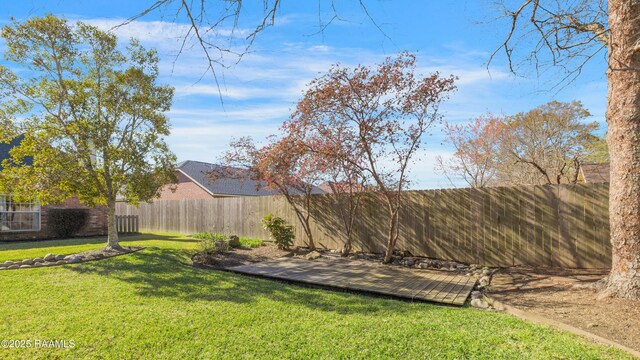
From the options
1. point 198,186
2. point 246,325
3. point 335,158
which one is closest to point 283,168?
point 335,158

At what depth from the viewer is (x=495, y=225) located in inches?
334

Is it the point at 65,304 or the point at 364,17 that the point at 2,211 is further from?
the point at 364,17

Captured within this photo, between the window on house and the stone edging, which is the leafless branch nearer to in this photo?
A: the stone edging

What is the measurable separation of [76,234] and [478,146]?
19.5m

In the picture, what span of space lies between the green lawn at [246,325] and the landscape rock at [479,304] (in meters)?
0.47

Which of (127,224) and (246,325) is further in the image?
(127,224)

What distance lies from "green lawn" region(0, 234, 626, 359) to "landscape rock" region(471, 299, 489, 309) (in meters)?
0.47

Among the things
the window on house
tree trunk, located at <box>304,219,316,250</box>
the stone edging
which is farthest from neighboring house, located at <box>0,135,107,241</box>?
the stone edging

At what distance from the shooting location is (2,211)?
13852 millimetres

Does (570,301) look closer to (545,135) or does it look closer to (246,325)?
(246,325)

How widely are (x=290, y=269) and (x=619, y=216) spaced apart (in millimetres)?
6030

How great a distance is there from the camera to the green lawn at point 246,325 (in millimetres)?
3574

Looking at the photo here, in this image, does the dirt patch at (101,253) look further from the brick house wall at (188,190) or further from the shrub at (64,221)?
the brick house wall at (188,190)

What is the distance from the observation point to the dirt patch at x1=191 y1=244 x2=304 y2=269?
28.4 ft
